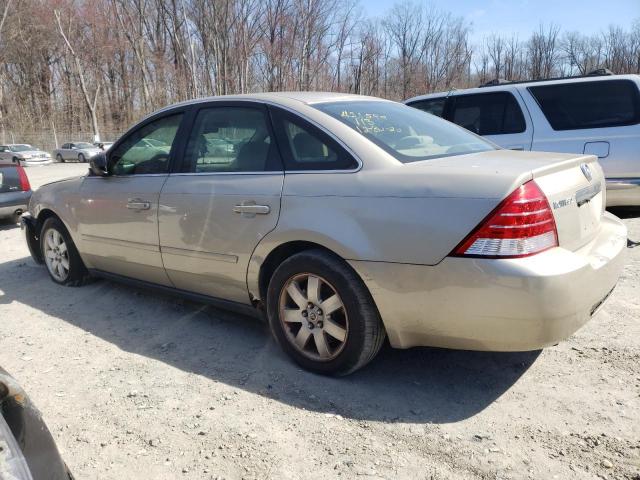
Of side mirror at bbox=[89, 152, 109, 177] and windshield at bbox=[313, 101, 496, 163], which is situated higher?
windshield at bbox=[313, 101, 496, 163]

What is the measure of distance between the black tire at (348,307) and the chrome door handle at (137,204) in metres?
1.33

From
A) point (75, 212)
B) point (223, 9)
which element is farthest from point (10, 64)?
point (75, 212)

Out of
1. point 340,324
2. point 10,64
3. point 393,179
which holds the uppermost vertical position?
point 10,64

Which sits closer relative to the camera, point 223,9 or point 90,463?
point 90,463

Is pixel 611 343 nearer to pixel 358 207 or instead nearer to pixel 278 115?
pixel 358 207

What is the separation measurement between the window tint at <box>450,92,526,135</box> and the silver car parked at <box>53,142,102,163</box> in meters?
31.4

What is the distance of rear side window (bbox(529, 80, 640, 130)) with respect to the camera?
18.5 ft

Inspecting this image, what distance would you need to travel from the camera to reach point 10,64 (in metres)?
46.9

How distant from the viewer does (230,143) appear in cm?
343

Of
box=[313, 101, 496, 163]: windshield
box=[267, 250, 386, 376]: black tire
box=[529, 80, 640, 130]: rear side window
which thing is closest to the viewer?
box=[267, 250, 386, 376]: black tire

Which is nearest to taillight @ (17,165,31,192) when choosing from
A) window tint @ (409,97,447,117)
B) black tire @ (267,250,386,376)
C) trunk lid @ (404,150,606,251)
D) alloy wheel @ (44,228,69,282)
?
alloy wheel @ (44,228,69,282)

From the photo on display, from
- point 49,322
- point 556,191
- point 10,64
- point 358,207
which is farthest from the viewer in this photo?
point 10,64

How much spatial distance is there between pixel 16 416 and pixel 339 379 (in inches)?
70.7

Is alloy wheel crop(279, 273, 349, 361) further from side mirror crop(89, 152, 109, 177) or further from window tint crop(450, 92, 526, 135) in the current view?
window tint crop(450, 92, 526, 135)
